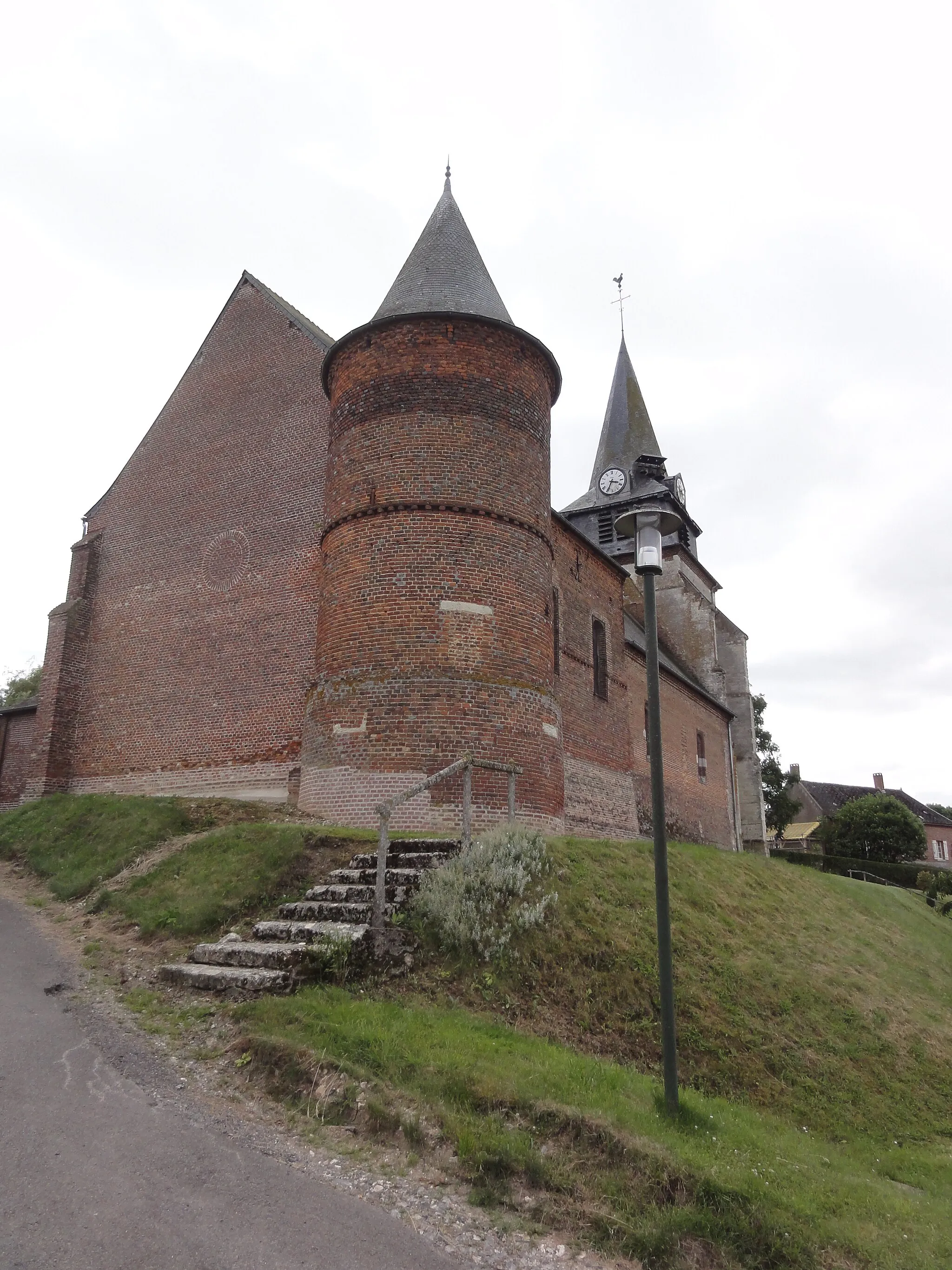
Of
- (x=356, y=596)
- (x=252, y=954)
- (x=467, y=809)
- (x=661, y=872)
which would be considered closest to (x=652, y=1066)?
(x=661, y=872)

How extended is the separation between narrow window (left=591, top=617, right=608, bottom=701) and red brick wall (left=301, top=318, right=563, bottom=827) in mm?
6630

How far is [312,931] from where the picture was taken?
26.5 ft

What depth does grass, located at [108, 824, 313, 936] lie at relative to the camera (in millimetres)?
9492

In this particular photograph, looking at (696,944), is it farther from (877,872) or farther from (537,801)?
(877,872)

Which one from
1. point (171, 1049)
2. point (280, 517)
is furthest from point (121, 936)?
point (280, 517)

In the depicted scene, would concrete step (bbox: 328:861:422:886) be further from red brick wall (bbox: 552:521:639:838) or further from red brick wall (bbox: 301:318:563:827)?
red brick wall (bbox: 552:521:639:838)

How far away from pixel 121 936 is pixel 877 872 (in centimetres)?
4161

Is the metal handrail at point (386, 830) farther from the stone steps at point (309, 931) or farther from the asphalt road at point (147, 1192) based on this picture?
the asphalt road at point (147, 1192)

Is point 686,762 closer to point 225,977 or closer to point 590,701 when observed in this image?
point 590,701

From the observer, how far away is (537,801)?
13.8 m

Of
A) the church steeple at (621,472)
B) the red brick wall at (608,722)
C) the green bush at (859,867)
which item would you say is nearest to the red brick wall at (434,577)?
the red brick wall at (608,722)

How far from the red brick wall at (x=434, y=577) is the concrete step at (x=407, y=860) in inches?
119

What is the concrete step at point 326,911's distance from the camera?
27.4 ft

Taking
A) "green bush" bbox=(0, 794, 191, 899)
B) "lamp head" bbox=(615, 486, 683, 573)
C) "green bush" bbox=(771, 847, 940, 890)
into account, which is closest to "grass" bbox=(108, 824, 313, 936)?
"green bush" bbox=(0, 794, 191, 899)
